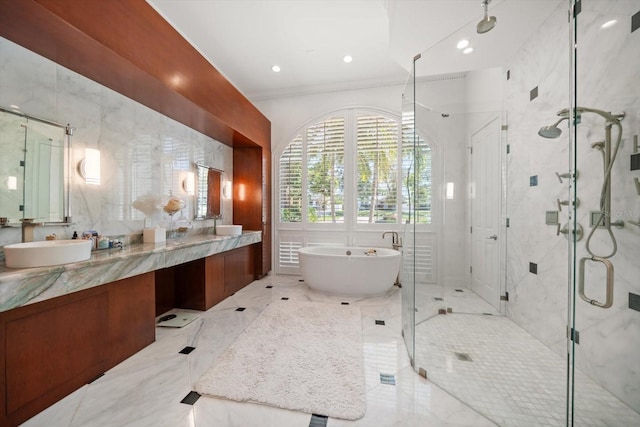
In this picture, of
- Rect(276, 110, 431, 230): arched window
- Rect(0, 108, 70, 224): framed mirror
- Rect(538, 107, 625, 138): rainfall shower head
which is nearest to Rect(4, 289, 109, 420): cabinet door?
Rect(0, 108, 70, 224): framed mirror

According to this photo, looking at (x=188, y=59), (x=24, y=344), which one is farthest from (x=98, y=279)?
(x=188, y=59)

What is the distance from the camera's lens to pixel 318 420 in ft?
4.57

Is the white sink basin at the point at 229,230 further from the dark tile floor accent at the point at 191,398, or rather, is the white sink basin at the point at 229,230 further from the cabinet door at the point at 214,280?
the dark tile floor accent at the point at 191,398

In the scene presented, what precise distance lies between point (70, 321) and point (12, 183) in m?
0.96

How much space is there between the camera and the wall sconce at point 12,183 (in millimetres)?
1612

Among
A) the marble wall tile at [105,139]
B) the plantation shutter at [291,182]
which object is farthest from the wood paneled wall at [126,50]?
the plantation shutter at [291,182]

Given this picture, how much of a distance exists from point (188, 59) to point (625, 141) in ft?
10.8

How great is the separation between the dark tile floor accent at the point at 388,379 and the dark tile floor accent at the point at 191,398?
119 centimetres

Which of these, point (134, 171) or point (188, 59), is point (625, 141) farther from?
point (134, 171)

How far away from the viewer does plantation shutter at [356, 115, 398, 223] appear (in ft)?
13.4

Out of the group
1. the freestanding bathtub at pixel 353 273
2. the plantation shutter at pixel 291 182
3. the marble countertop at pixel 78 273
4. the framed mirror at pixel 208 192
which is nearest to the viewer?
the marble countertop at pixel 78 273

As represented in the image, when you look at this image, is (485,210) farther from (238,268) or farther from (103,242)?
(103,242)

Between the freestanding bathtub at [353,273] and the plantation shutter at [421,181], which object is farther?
the freestanding bathtub at [353,273]

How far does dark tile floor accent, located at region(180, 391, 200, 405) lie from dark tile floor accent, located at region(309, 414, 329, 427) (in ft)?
2.37
